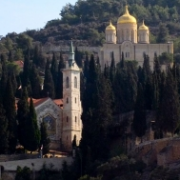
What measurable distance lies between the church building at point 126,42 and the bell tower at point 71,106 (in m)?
20.7

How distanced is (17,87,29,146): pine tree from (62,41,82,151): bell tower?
127 inches

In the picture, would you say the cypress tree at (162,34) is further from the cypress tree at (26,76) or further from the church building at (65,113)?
the church building at (65,113)

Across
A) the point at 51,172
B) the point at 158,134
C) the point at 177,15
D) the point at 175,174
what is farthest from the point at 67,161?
the point at 177,15

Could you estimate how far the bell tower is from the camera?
5497 centimetres

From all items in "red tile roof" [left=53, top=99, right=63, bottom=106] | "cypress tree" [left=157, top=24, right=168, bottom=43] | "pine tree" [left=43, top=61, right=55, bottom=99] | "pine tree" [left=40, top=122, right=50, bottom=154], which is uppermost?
"cypress tree" [left=157, top=24, right=168, bottom=43]

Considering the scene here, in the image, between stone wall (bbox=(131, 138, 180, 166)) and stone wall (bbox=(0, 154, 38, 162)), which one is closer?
stone wall (bbox=(131, 138, 180, 166))

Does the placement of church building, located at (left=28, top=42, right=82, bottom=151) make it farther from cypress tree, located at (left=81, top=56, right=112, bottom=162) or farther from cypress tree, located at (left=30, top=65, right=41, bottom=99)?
cypress tree, located at (left=30, top=65, right=41, bottom=99)

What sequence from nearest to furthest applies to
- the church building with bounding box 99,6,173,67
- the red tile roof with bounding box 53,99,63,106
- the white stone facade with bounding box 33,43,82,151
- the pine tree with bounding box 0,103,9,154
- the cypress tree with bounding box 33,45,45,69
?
1. the pine tree with bounding box 0,103,9,154
2. the white stone facade with bounding box 33,43,82,151
3. the red tile roof with bounding box 53,99,63,106
4. the cypress tree with bounding box 33,45,45,69
5. the church building with bounding box 99,6,173,67

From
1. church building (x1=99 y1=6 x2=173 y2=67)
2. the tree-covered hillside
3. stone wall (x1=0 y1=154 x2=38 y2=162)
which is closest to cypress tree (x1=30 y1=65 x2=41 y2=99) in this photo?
stone wall (x1=0 y1=154 x2=38 y2=162)

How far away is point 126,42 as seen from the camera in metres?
77.4

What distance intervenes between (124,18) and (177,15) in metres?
29.0

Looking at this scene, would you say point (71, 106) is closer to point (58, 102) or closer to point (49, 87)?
point (58, 102)

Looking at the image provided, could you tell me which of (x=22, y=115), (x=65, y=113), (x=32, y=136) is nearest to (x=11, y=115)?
(x=22, y=115)

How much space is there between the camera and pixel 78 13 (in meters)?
106
